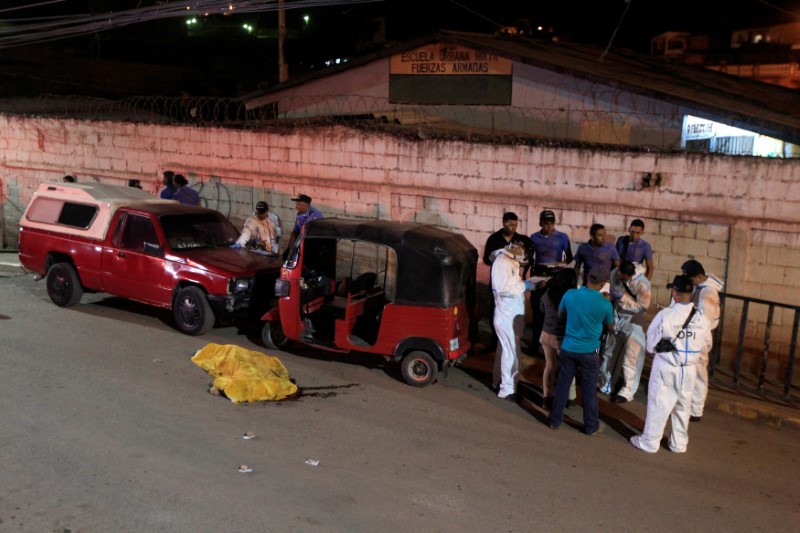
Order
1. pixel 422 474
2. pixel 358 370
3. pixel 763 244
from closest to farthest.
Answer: pixel 422 474 → pixel 358 370 → pixel 763 244

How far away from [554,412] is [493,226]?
15.8ft

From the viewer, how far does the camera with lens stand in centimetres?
652

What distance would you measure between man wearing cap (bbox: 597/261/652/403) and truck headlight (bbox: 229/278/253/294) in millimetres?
4626

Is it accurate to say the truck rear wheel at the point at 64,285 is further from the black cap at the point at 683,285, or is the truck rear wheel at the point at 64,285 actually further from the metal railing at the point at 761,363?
the metal railing at the point at 761,363

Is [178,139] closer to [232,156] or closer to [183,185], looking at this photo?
[232,156]

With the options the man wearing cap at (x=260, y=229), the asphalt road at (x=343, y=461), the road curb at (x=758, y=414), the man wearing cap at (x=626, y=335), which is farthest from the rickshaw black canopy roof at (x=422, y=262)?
the man wearing cap at (x=260, y=229)

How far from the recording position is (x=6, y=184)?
58.7 ft

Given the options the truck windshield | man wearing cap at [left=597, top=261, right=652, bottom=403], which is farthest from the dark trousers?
the truck windshield

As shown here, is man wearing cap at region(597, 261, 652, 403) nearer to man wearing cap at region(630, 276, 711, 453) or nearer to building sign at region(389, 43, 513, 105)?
man wearing cap at region(630, 276, 711, 453)

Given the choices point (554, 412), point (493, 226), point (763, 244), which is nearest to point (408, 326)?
point (554, 412)

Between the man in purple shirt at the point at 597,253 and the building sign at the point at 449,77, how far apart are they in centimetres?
704

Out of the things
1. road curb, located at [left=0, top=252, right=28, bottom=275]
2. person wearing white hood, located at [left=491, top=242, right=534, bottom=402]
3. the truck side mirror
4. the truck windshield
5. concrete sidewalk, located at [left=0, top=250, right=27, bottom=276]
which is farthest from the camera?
road curb, located at [left=0, top=252, right=28, bottom=275]

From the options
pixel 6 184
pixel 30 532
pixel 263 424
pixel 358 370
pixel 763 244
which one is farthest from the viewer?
pixel 6 184

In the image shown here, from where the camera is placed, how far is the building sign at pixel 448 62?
1560 cm
